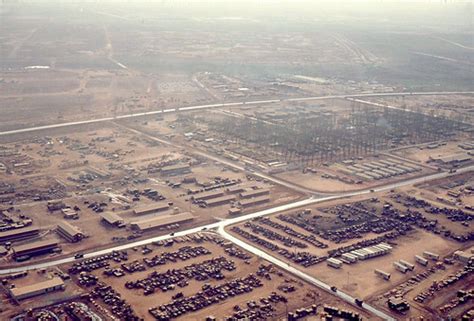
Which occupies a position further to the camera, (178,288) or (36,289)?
(178,288)

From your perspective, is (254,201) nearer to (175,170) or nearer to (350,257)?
(175,170)

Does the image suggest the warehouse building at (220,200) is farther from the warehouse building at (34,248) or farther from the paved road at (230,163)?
the warehouse building at (34,248)

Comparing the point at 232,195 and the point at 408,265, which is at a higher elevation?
the point at 408,265

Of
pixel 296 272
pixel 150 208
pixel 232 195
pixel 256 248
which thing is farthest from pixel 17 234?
pixel 296 272

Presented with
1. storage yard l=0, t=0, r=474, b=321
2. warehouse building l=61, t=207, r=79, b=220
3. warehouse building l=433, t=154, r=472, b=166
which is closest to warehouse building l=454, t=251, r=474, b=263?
storage yard l=0, t=0, r=474, b=321

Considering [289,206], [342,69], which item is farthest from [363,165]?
[342,69]

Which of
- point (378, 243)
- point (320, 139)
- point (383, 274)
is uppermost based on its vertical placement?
point (320, 139)

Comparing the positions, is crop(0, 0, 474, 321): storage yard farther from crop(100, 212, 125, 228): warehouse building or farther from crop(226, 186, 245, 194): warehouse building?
crop(226, 186, 245, 194): warehouse building
